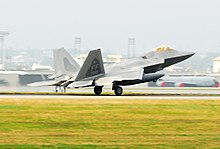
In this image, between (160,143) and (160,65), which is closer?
(160,143)

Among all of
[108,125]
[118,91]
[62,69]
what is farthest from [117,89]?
[108,125]

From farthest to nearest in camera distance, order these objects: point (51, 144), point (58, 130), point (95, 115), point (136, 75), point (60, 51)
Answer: point (60, 51) → point (136, 75) → point (95, 115) → point (58, 130) → point (51, 144)

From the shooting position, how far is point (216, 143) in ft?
77.5

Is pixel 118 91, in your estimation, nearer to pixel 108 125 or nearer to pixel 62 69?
pixel 62 69

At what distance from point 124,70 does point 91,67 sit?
A: 274 cm

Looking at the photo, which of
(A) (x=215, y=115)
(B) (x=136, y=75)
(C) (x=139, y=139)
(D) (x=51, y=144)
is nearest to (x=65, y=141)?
(D) (x=51, y=144)

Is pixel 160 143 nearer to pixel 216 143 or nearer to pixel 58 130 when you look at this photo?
pixel 216 143

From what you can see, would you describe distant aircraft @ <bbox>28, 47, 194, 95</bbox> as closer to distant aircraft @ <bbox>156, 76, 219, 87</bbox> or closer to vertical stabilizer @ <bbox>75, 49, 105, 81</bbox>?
vertical stabilizer @ <bbox>75, 49, 105, 81</bbox>

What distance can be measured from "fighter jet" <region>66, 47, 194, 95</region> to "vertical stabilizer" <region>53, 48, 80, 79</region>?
1.82 m

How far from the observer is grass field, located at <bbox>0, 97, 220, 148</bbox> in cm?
2350

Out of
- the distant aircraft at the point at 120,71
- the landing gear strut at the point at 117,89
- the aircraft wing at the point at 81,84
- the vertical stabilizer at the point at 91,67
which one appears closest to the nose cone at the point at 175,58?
the distant aircraft at the point at 120,71

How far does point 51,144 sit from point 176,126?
25.1ft

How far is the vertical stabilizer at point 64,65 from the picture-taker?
56.9 meters

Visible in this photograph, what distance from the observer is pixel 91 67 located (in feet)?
175
